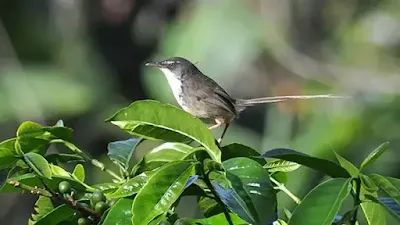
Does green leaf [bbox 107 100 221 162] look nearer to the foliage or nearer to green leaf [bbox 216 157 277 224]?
the foliage

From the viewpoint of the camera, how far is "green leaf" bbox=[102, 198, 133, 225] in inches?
53.6

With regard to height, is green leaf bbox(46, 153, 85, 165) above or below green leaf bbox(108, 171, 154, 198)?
below

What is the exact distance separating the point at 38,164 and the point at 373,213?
561 millimetres

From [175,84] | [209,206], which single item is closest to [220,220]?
[209,206]

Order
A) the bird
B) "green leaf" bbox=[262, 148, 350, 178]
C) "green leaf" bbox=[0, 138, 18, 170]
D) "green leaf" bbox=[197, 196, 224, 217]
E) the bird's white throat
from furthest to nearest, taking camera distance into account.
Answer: the bird's white throat, the bird, "green leaf" bbox=[197, 196, 224, 217], "green leaf" bbox=[0, 138, 18, 170], "green leaf" bbox=[262, 148, 350, 178]

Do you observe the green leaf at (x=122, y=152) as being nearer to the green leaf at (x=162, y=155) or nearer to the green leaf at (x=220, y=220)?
the green leaf at (x=162, y=155)

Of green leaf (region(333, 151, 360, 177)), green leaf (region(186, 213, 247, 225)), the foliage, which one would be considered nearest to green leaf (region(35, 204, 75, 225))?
the foliage

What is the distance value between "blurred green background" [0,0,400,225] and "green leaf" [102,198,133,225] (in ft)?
9.63

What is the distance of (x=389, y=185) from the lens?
1357 mm

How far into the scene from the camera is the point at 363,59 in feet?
19.7

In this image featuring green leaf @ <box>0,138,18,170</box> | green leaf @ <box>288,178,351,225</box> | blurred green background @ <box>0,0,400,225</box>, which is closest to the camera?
green leaf @ <box>288,178,351,225</box>

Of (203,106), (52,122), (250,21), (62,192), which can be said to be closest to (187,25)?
(250,21)

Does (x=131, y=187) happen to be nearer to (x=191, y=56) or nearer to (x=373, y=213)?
(x=373, y=213)

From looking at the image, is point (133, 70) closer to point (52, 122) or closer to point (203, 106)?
point (52, 122)
